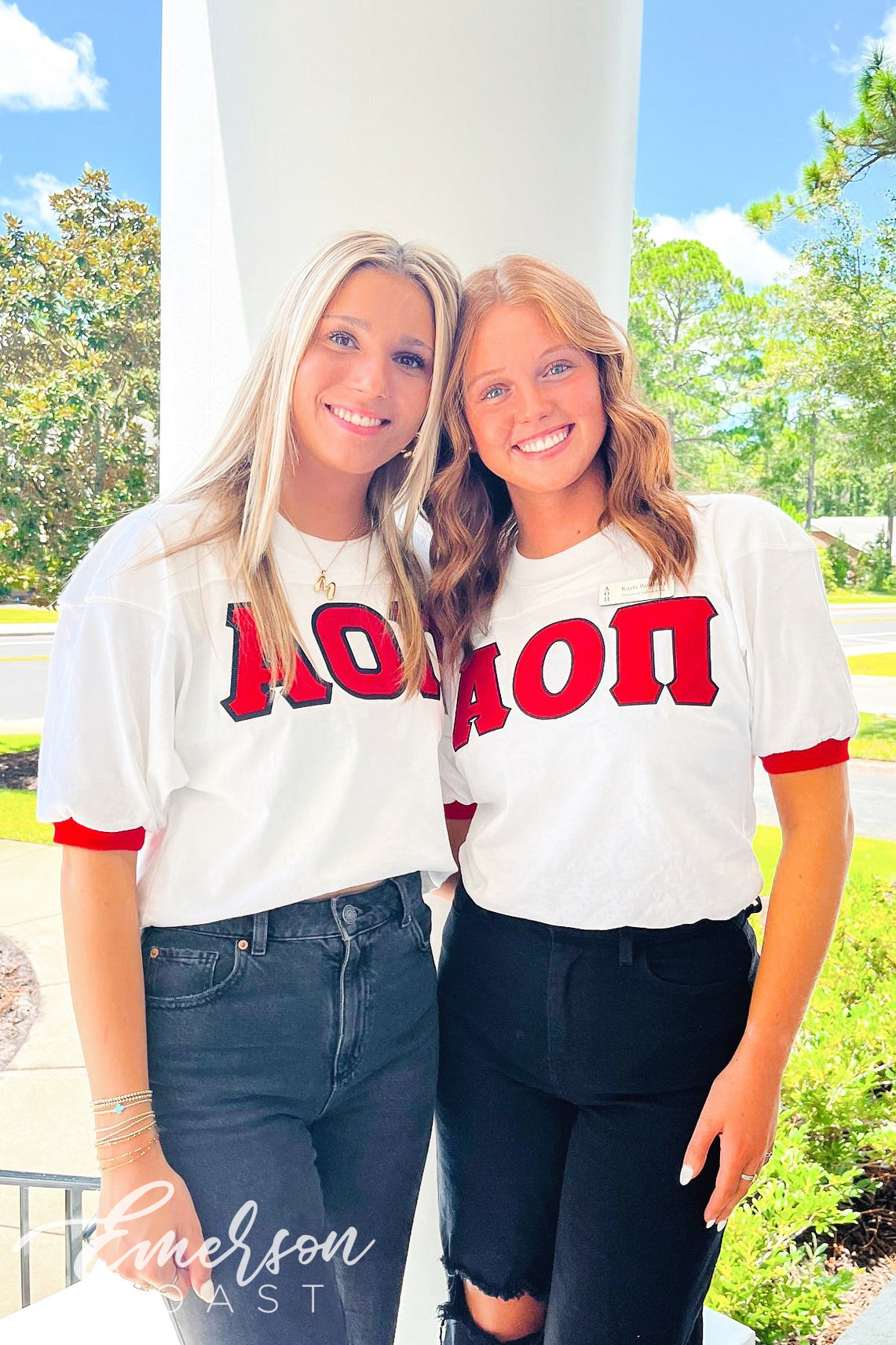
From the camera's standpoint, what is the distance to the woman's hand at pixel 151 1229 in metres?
0.99

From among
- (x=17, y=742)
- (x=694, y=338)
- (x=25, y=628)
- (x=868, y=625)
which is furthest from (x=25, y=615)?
(x=868, y=625)

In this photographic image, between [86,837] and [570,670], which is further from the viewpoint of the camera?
[570,670]

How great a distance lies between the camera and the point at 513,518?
1.38 metres

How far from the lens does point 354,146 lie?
1.45 m

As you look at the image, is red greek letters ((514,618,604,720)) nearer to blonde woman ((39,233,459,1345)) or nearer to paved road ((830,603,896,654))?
blonde woman ((39,233,459,1345))

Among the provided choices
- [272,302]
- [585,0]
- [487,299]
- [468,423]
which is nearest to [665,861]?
[468,423]

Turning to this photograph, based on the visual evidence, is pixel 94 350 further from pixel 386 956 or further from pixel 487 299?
pixel 386 956

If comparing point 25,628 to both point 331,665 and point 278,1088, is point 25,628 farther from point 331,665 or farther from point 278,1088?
point 278,1088

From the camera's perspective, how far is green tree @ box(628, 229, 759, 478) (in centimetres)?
462

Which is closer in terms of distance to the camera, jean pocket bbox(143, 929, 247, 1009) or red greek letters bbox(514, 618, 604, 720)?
jean pocket bbox(143, 929, 247, 1009)

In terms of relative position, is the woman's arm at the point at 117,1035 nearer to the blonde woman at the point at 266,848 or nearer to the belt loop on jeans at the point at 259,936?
the blonde woman at the point at 266,848

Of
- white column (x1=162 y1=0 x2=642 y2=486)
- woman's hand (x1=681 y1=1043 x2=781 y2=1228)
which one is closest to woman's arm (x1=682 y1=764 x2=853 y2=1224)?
woman's hand (x1=681 y1=1043 x2=781 y2=1228)

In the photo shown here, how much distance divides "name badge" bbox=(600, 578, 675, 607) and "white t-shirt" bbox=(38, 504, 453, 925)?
0.26 meters

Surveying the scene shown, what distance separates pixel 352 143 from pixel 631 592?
2.59 feet
